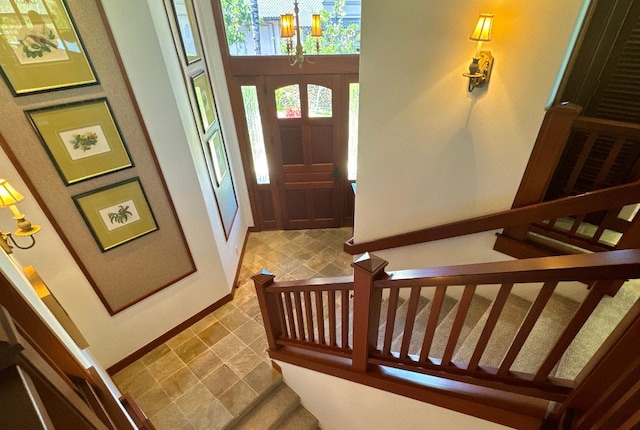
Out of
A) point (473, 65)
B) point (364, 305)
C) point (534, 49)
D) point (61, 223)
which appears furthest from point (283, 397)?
point (534, 49)

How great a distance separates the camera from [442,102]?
6.58 feet

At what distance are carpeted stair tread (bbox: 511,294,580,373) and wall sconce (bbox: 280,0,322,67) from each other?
3.02 meters

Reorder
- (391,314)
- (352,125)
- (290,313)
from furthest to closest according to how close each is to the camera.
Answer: (352,125) → (290,313) → (391,314)

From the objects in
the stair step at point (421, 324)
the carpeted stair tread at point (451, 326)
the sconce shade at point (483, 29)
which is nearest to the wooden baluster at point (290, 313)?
the stair step at point (421, 324)

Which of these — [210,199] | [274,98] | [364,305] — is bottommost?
[210,199]

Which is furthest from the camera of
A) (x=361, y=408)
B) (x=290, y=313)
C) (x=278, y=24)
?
(x=278, y=24)

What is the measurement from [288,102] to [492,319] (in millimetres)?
3445

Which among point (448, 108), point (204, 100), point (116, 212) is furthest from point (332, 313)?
point (204, 100)

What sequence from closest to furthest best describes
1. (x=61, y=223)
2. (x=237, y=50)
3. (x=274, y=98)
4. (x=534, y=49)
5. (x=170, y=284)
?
(x=534, y=49) < (x=61, y=223) < (x=170, y=284) < (x=237, y=50) < (x=274, y=98)

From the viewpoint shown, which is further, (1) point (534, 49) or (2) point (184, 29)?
(2) point (184, 29)

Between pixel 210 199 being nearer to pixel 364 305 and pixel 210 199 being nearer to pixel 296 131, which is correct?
pixel 296 131

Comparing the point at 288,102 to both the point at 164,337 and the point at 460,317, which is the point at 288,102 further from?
the point at 460,317

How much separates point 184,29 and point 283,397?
3339 mm

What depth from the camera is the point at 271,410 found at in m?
2.64
